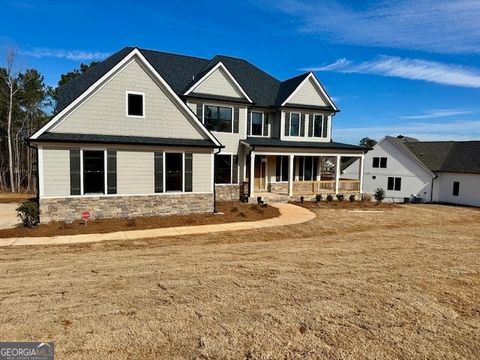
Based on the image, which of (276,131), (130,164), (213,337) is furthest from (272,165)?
(213,337)

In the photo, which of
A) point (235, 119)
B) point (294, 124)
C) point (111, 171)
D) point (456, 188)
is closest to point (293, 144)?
point (294, 124)

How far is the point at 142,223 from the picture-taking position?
13.6m

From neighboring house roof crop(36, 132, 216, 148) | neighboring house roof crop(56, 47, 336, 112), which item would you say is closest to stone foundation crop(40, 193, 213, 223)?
neighboring house roof crop(36, 132, 216, 148)

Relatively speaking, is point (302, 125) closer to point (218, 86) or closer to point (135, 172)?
point (218, 86)

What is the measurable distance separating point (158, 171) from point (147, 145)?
1.39 metres

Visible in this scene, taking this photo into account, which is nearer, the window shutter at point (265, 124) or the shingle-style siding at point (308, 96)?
the shingle-style siding at point (308, 96)

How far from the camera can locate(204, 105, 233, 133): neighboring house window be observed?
20797mm

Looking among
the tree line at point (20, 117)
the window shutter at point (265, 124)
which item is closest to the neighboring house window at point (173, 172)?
the window shutter at point (265, 124)

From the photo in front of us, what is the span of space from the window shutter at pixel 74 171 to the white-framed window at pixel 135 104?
3.06 meters

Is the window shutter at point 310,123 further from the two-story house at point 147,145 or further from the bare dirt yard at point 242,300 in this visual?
the bare dirt yard at point 242,300

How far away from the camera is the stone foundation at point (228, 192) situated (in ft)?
67.9

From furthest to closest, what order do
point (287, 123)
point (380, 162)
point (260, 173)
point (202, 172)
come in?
point (380, 162) → point (260, 173) → point (287, 123) → point (202, 172)

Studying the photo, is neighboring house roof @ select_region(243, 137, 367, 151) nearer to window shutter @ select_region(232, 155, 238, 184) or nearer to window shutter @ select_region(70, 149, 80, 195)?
window shutter @ select_region(232, 155, 238, 184)

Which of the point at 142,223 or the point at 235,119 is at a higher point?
the point at 235,119
